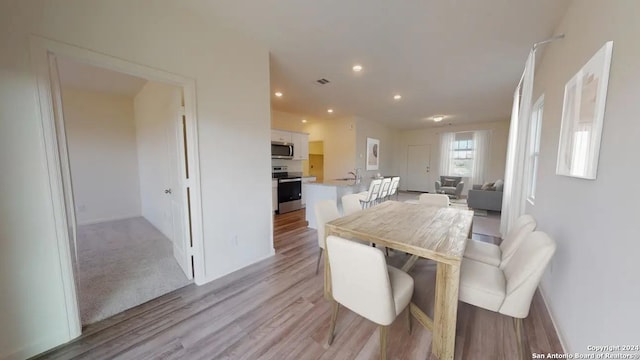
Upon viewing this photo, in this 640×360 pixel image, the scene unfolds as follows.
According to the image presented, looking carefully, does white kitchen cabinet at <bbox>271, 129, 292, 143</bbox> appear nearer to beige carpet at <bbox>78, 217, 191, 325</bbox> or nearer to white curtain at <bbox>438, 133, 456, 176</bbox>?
beige carpet at <bbox>78, 217, 191, 325</bbox>

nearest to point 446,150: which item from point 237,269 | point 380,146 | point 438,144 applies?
point 438,144

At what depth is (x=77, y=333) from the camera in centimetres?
169

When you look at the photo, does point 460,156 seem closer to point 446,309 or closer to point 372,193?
point 372,193

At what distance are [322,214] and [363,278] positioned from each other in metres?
1.17

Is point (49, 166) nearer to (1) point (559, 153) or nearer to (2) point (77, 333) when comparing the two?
(2) point (77, 333)

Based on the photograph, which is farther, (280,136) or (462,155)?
(462,155)

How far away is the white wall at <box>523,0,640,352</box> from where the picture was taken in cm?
104

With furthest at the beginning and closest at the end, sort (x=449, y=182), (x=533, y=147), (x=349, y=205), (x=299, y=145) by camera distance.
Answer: (x=449, y=182) < (x=299, y=145) < (x=533, y=147) < (x=349, y=205)

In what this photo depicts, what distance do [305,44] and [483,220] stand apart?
16.3 ft

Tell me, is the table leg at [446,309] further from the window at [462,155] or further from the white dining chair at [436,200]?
the window at [462,155]

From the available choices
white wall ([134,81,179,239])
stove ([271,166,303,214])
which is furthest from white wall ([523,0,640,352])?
stove ([271,166,303,214])

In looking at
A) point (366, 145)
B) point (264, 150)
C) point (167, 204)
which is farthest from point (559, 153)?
point (366, 145)

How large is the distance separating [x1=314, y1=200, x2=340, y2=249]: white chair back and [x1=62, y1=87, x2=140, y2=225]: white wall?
4837mm

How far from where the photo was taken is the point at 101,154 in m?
4.62
